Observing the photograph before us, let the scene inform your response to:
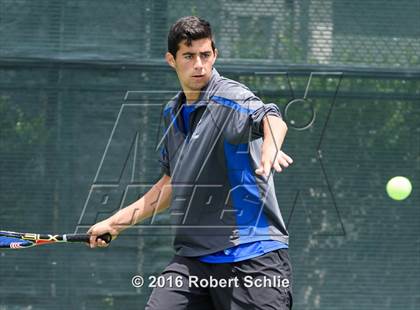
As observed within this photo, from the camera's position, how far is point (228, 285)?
3379mm

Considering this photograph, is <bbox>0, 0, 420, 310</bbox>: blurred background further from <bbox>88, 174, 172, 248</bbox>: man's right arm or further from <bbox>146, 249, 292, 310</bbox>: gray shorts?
<bbox>146, 249, 292, 310</bbox>: gray shorts

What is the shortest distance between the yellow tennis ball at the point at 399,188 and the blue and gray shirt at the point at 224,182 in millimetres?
1793

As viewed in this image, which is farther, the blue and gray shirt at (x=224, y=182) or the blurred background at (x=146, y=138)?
the blurred background at (x=146, y=138)

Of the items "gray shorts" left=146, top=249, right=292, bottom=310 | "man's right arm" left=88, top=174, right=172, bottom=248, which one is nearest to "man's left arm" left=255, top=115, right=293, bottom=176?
"gray shorts" left=146, top=249, right=292, bottom=310

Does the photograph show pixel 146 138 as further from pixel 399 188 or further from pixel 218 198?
pixel 218 198

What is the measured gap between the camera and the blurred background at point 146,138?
201 inches

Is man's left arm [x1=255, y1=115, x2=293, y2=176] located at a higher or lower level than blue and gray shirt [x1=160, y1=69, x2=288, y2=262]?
higher

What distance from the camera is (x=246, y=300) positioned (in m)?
3.34

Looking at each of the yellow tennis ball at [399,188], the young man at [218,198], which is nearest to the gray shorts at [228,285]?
the young man at [218,198]

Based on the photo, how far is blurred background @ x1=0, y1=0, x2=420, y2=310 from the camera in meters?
5.09

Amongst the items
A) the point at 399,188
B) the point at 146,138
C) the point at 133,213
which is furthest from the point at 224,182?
the point at 399,188

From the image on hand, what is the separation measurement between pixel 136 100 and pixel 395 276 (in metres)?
1.79

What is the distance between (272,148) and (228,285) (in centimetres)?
58

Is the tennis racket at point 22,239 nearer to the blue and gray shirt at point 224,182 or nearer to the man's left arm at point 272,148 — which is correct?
the blue and gray shirt at point 224,182
